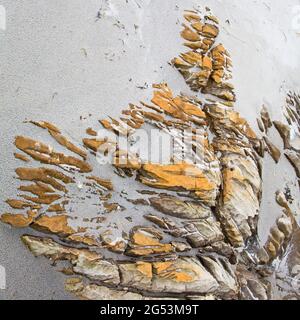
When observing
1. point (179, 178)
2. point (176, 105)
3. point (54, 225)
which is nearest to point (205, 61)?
point (176, 105)

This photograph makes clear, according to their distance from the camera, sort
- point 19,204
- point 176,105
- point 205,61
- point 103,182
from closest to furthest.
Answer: point 19,204, point 103,182, point 176,105, point 205,61

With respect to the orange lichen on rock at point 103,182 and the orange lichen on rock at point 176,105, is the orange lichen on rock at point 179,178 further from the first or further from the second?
the orange lichen on rock at point 176,105

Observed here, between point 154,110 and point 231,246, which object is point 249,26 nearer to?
point 154,110

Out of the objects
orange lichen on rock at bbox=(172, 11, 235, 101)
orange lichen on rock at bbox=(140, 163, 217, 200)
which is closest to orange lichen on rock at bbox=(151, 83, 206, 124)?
orange lichen on rock at bbox=(172, 11, 235, 101)

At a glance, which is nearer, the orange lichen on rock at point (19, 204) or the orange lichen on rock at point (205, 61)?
the orange lichen on rock at point (19, 204)

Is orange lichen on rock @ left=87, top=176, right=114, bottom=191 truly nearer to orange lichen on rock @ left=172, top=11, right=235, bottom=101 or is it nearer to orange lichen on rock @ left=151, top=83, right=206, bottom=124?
orange lichen on rock @ left=151, top=83, right=206, bottom=124

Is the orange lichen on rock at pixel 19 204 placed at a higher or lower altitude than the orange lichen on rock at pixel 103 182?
lower

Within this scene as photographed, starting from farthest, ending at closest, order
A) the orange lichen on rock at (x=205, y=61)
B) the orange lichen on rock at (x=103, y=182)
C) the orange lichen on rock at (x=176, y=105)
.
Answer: the orange lichen on rock at (x=205, y=61)
the orange lichen on rock at (x=176, y=105)
the orange lichen on rock at (x=103, y=182)

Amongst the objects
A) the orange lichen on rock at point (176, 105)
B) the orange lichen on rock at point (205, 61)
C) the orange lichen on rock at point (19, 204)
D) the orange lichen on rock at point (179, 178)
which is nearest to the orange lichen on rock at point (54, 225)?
the orange lichen on rock at point (19, 204)

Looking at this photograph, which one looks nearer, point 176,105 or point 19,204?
point 19,204

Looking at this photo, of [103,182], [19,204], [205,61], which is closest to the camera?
[19,204]

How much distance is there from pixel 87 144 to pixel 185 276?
1006 mm

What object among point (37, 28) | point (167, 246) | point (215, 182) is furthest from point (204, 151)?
point (37, 28)

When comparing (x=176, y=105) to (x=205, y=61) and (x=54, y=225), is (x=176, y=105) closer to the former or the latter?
(x=205, y=61)
